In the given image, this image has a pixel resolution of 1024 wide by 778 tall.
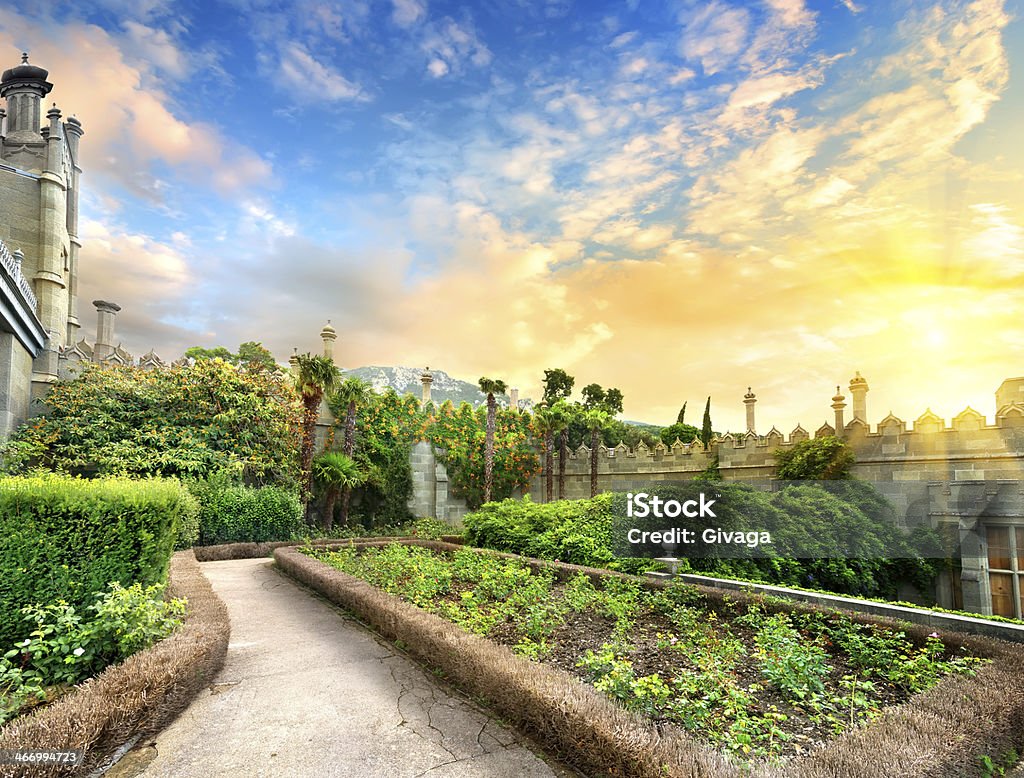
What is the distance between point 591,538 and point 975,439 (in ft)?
28.7

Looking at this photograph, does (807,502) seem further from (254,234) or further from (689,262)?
(254,234)

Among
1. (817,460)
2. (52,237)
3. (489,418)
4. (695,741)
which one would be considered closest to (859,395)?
(817,460)

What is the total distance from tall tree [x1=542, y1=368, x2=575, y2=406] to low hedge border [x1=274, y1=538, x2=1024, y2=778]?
29.4 meters

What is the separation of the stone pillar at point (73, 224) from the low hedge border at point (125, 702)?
21543 mm

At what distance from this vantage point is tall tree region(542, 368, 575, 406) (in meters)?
33.8

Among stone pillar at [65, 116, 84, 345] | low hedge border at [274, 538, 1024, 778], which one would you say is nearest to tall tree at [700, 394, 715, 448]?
low hedge border at [274, 538, 1024, 778]

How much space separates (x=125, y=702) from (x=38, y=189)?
20.9 metres

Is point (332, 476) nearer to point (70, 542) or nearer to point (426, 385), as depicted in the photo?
point (426, 385)

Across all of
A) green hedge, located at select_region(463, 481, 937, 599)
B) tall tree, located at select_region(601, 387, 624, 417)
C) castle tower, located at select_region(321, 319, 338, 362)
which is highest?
castle tower, located at select_region(321, 319, 338, 362)

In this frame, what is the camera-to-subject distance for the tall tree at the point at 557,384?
33.8 meters

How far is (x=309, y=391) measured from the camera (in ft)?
48.0

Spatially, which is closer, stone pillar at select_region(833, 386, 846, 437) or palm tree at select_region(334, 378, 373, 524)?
stone pillar at select_region(833, 386, 846, 437)

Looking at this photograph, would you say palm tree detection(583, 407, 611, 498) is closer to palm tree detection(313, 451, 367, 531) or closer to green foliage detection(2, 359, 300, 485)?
palm tree detection(313, 451, 367, 531)

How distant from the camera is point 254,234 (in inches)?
360
